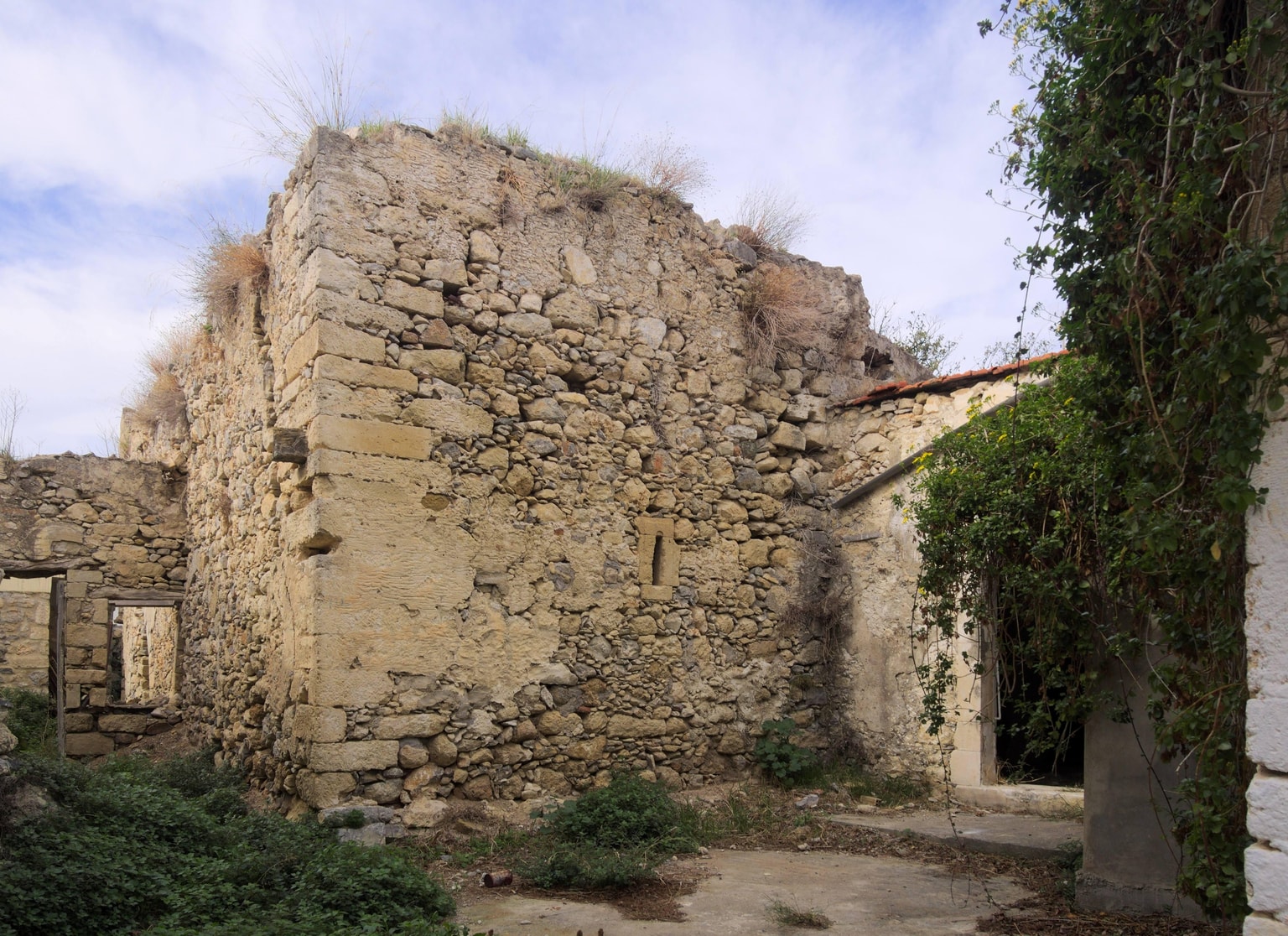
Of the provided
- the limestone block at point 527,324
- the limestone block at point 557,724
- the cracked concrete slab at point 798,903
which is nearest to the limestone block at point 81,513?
the limestone block at point 527,324

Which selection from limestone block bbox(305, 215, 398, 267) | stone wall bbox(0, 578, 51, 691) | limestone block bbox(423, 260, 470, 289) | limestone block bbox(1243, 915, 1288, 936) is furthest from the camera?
stone wall bbox(0, 578, 51, 691)

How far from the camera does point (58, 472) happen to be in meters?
8.98

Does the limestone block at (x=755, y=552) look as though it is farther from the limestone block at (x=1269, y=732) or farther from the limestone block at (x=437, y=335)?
the limestone block at (x=1269, y=732)

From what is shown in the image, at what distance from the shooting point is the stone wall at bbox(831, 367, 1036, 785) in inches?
299

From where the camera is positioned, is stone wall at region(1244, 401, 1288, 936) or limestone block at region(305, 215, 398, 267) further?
limestone block at region(305, 215, 398, 267)

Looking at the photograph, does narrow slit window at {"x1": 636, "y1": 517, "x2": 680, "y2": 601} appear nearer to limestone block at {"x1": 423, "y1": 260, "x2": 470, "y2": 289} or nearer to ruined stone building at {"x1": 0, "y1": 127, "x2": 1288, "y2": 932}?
ruined stone building at {"x1": 0, "y1": 127, "x2": 1288, "y2": 932}

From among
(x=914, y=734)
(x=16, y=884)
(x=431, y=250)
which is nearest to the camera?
(x=16, y=884)

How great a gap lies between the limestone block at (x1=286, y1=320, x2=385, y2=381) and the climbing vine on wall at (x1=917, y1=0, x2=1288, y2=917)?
13.6 feet

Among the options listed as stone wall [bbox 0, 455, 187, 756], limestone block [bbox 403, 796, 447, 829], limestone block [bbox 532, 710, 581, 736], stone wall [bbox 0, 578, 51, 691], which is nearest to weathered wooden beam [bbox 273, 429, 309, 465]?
limestone block [bbox 403, 796, 447, 829]

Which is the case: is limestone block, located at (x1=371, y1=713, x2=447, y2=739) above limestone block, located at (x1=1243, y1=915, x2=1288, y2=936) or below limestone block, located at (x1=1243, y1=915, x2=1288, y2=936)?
below

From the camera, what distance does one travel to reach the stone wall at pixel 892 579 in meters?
7.61

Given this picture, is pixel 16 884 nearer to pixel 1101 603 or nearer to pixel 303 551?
pixel 303 551

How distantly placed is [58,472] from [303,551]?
13.4 ft

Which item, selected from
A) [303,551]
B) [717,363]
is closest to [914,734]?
[717,363]
